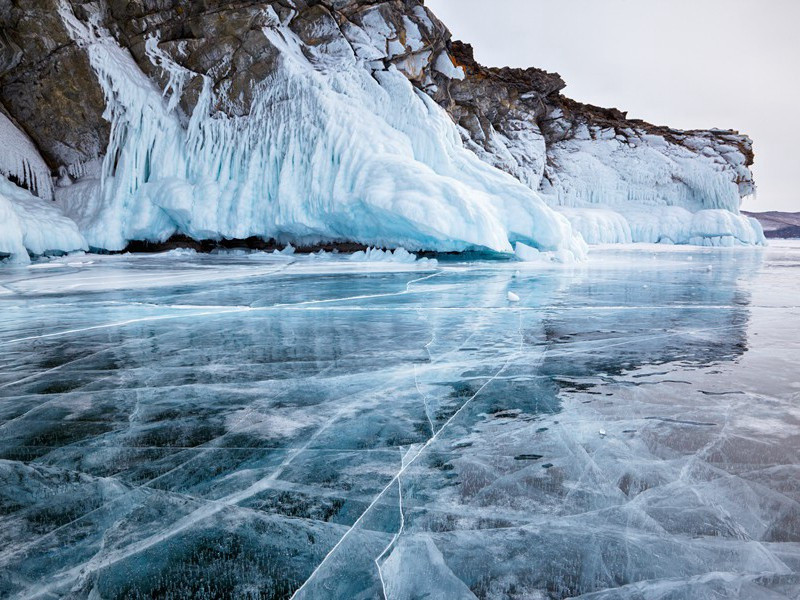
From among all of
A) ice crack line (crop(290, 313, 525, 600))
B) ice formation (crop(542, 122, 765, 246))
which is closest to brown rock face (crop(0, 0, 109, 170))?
ice crack line (crop(290, 313, 525, 600))

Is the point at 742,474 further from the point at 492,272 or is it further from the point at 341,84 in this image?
the point at 341,84

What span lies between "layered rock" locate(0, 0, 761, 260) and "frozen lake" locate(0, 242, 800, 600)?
7.48m

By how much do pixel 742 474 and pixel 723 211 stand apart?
84.9 feet

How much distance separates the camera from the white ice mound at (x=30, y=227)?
10617 mm

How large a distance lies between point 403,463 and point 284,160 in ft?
37.4

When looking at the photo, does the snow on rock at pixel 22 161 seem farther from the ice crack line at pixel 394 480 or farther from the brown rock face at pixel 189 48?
the ice crack line at pixel 394 480

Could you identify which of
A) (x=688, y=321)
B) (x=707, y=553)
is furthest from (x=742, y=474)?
(x=688, y=321)

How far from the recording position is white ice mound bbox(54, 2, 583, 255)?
11430 millimetres

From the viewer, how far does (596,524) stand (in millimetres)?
1394

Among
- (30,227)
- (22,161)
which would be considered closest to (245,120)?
(30,227)

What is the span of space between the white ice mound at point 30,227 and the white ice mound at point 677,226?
18.1 meters

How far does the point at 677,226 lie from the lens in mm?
23375

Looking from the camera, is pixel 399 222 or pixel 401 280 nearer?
pixel 401 280

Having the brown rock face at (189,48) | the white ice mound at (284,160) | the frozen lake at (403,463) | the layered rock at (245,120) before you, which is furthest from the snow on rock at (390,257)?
the frozen lake at (403,463)
